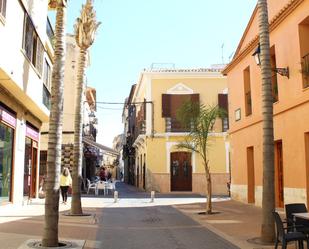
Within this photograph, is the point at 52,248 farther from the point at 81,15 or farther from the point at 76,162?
the point at 81,15

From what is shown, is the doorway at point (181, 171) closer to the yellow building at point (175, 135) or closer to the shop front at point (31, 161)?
the yellow building at point (175, 135)

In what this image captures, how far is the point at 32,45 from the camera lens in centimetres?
1642

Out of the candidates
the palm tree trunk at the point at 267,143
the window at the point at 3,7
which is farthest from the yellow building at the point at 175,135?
the palm tree trunk at the point at 267,143

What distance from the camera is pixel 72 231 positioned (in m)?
11.7

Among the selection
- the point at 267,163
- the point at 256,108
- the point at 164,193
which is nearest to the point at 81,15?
the point at 256,108

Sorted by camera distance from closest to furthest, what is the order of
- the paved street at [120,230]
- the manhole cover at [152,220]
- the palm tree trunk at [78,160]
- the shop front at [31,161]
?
A: the paved street at [120,230]
the manhole cover at [152,220]
the palm tree trunk at [78,160]
the shop front at [31,161]

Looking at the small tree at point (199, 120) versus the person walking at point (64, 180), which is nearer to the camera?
the small tree at point (199, 120)

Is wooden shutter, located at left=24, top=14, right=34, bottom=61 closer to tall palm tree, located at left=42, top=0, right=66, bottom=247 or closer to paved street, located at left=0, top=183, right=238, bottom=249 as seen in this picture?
paved street, located at left=0, top=183, right=238, bottom=249

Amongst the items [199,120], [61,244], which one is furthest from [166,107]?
[61,244]

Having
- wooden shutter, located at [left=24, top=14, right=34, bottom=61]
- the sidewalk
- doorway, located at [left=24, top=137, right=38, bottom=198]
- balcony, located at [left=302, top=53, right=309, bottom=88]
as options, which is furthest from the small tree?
doorway, located at [left=24, top=137, right=38, bottom=198]

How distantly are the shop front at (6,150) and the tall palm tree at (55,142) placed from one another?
5383mm

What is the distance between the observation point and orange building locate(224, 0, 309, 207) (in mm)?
14617

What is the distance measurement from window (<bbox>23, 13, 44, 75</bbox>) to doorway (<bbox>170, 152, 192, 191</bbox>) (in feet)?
54.5

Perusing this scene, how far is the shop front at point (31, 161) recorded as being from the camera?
64.2 feet
